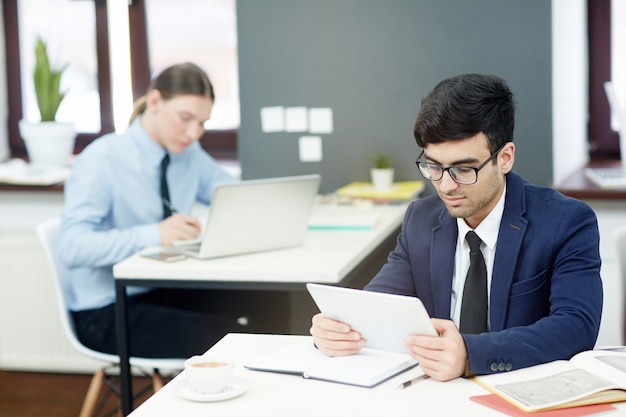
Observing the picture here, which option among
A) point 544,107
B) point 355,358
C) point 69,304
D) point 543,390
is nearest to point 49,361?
point 69,304

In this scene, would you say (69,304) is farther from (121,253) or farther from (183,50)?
(183,50)

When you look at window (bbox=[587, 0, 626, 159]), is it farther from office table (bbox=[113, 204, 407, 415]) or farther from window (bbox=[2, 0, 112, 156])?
window (bbox=[2, 0, 112, 156])

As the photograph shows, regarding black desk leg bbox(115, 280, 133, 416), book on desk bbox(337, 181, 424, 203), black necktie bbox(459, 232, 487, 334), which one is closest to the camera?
black necktie bbox(459, 232, 487, 334)

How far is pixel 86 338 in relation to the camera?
307 cm

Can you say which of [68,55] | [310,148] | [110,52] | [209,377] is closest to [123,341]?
[209,377]

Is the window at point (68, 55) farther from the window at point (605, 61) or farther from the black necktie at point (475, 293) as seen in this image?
the black necktie at point (475, 293)

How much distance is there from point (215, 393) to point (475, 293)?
2.26 ft

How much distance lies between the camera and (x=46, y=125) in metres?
4.27

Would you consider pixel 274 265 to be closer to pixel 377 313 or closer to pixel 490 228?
pixel 490 228

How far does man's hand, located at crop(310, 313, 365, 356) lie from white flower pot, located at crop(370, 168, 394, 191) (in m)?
1.97

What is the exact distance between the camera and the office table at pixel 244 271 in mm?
2676

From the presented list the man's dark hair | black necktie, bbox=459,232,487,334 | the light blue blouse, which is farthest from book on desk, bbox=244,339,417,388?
the light blue blouse

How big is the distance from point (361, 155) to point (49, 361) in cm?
167

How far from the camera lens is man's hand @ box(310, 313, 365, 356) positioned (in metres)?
1.86
